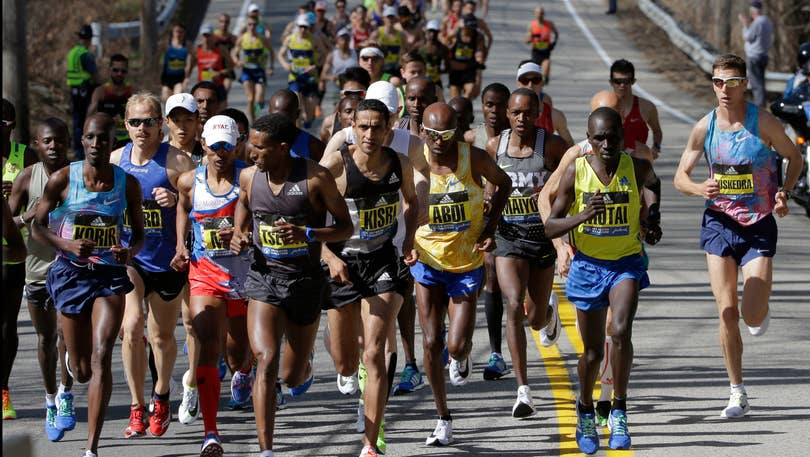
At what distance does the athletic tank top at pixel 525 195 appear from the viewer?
10648mm

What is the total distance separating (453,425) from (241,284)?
1.54 m

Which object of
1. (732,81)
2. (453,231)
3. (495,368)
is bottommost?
(495,368)

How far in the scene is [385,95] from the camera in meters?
9.67

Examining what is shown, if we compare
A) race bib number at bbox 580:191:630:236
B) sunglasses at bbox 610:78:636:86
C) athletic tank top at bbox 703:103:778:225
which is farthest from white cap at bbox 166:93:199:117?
sunglasses at bbox 610:78:636:86

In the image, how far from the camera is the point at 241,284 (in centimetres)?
920

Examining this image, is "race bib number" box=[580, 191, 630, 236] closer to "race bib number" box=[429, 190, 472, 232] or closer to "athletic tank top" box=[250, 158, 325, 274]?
"race bib number" box=[429, 190, 472, 232]

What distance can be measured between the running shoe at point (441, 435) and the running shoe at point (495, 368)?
1853 millimetres

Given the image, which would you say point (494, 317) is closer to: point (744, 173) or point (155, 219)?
point (744, 173)

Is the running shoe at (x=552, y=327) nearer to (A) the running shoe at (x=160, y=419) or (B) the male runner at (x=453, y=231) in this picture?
(B) the male runner at (x=453, y=231)

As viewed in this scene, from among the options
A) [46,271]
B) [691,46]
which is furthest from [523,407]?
[691,46]

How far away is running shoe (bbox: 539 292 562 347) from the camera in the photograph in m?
11.1

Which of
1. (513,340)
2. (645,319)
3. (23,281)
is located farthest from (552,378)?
(23,281)

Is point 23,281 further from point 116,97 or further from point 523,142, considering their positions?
point 116,97

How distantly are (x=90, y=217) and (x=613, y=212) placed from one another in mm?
2901
